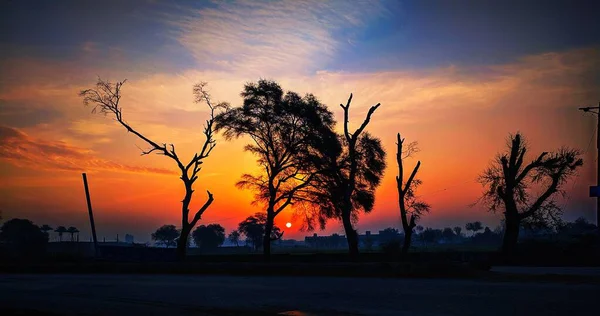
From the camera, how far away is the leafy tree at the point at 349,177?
41062 millimetres

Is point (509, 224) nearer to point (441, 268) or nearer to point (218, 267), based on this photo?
point (441, 268)

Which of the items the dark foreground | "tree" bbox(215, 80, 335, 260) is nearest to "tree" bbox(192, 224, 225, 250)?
"tree" bbox(215, 80, 335, 260)

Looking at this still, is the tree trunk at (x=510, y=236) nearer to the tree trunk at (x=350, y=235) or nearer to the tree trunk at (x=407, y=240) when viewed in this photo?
the tree trunk at (x=407, y=240)

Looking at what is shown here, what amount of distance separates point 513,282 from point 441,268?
13.8ft

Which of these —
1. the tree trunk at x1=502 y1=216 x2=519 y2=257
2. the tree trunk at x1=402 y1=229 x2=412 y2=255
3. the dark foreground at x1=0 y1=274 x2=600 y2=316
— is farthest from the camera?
the tree trunk at x1=402 y1=229 x2=412 y2=255

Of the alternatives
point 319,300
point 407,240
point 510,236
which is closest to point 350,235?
point 407,240

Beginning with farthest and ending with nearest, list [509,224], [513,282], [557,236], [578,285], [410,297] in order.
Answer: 1. [557,236]
2. [509,224]
3. [513,282]
4. [578,285]
5. [410,297]

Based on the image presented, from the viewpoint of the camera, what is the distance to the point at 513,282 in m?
20.0

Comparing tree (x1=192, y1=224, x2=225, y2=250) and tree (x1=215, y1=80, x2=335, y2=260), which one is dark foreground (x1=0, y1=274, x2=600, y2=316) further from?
tree (x1=192, y1=224, x2=225, y2=250)

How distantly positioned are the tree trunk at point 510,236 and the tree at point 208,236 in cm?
15483

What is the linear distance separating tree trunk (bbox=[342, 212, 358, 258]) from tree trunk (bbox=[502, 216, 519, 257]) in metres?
10.4

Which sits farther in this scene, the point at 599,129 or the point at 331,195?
the point at 331,195

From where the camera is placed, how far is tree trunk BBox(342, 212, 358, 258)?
3997 centimetres

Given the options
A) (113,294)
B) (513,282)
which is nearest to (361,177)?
(513,282)
